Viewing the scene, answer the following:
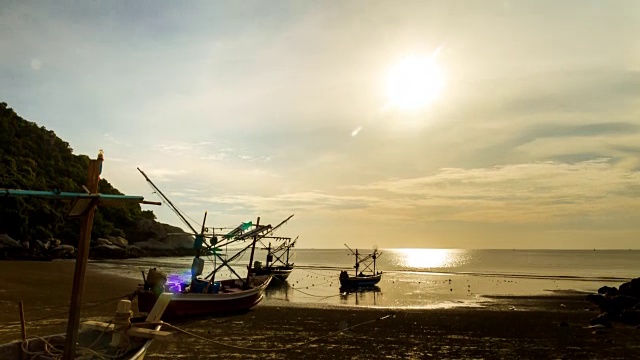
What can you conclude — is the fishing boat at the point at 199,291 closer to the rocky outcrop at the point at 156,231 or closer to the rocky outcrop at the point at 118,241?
the rocky outcrop at the point at 118,241

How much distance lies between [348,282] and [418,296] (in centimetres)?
1003

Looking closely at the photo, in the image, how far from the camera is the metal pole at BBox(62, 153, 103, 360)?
→ 9.02m

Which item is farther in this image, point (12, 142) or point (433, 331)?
point (12, 142)

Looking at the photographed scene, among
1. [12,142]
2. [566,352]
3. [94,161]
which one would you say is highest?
[12,142]

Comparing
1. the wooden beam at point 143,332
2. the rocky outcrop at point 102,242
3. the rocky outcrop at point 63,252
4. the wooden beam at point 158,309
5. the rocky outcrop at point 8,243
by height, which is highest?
the rocky outcrop at point 102,242

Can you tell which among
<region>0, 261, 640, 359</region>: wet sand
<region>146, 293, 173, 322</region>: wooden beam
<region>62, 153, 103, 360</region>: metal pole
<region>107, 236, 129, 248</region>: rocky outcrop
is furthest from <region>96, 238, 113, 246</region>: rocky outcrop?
<region>62, 153, 103, 360</region>: metal pole

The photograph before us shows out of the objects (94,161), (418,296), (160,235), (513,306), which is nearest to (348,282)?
(418,296)

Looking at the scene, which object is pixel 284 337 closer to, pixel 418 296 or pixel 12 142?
pixel 418 296

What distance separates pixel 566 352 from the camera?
20641mm

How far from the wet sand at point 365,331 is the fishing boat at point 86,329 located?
5934 mm

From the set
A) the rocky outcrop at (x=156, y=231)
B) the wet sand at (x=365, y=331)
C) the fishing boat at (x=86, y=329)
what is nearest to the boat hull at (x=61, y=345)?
the fishing boat at (x=86, y=329)

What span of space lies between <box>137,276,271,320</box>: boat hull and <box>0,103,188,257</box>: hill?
36.0 meters

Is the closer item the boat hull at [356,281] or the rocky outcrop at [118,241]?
the boat hull at [356,281]

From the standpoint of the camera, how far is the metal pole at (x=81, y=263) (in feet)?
29.6
